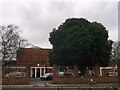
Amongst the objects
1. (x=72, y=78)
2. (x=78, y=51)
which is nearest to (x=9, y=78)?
(x=72, y=78)

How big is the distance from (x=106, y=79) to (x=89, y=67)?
2994 mm

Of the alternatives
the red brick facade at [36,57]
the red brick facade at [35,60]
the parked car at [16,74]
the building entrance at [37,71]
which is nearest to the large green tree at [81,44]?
the parked car at [16,74]

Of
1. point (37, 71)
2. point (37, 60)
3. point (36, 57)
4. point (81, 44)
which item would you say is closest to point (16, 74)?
point (81, 44)

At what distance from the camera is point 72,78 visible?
42.6 meters

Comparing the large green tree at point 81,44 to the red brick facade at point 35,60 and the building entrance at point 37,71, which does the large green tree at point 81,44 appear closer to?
the red brick facade at point 35,60

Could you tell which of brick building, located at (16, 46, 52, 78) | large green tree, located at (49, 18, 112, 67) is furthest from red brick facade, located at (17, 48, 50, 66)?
large green tree, located at (49, 18, 112, 67)

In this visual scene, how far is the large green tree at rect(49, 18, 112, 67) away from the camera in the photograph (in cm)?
4562

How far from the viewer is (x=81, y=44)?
45.5 meters

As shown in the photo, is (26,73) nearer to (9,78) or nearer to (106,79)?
(9,78)

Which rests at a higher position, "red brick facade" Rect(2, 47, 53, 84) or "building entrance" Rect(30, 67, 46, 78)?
"red brick facade" Rect(2, 47, 53, 84)

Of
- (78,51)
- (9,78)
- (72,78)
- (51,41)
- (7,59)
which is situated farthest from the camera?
(7,59)

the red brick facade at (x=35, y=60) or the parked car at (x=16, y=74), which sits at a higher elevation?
the red brick facade at (x=35, y=60)

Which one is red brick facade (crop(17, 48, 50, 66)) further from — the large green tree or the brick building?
the large green tree

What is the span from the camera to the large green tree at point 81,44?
45.6 m
